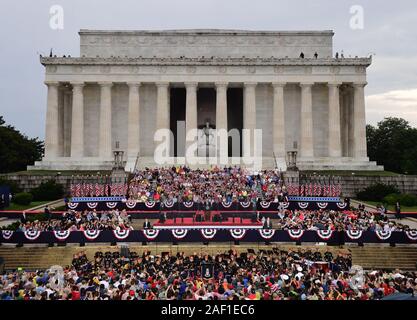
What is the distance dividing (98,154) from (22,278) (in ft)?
176

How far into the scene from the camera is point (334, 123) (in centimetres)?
7119

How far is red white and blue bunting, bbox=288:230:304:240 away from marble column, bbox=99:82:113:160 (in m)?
44.1

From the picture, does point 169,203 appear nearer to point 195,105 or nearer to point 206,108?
point 195,105

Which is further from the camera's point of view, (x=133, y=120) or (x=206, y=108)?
(x=206, y=108)

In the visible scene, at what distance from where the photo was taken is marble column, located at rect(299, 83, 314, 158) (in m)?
70.7

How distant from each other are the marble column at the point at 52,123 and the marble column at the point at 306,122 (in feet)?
125

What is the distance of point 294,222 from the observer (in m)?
37.1

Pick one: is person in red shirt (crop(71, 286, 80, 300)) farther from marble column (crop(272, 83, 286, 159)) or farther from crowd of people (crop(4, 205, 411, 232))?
marble column (crop(272, 83, 286, 159))

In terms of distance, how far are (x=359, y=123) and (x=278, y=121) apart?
12599 mm

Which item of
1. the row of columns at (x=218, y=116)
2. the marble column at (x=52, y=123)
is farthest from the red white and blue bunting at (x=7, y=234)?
the marble column at (x=52, y=123)

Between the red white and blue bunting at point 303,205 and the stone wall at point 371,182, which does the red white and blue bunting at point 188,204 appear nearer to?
the red white and blue bunting at point 303,205

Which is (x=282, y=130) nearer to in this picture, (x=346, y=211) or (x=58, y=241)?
(x=346, y=211)

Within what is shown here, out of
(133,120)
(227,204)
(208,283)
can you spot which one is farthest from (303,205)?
(133,120)

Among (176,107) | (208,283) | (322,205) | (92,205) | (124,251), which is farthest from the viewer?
(176,107)
